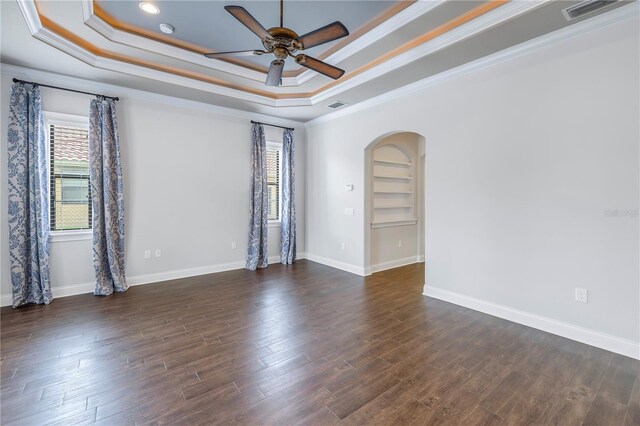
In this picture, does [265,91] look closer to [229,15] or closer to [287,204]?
[229,15]

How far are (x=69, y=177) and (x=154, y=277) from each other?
1.85m

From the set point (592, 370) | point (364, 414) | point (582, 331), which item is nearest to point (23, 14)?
point (364, 414)

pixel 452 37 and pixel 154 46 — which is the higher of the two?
pixel 154 46

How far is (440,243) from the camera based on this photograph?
3959 mm

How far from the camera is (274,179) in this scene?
620 cm

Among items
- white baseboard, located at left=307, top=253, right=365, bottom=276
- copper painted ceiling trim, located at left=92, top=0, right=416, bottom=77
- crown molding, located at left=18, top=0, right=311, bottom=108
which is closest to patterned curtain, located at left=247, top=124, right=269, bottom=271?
crown molding, located at left=18, top=0, right=311, bottom=108

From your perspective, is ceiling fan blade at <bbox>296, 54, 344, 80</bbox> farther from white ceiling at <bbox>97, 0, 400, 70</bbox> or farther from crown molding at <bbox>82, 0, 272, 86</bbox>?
crown molding at <bbox>82, 0, 272, 86</bbox>

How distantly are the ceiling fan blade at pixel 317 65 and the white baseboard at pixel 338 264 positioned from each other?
325cm

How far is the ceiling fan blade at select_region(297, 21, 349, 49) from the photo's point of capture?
229cm

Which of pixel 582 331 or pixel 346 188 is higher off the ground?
pixel 346 188

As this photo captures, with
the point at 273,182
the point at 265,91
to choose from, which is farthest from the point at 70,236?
the point at 265,91

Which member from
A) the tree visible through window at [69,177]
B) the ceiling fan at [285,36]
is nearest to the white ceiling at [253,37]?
the ceiling fan at [285,36]

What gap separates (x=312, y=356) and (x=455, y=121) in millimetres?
3211

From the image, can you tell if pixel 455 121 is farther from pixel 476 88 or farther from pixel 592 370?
pixel 592 370
